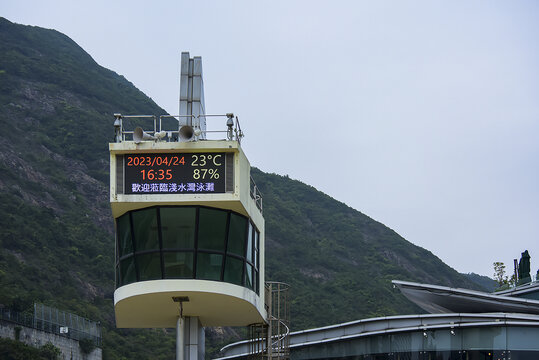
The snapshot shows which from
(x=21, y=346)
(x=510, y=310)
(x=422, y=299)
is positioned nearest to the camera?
(x=510, y=310)

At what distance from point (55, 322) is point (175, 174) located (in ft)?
133

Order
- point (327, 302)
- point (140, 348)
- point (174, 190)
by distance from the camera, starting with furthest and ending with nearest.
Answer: point (327, 302) → point (140, 348) → point (174, 190)

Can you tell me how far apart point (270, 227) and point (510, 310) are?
88.9m

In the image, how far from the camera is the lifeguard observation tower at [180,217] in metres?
27.7

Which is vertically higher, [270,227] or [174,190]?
[270,227]

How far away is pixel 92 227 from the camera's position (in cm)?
10569

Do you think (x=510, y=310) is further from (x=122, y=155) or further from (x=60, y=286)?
(x=60, y=286)

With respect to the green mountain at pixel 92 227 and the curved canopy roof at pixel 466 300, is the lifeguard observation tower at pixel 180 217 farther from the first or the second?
the green mountain at pixel 92 227

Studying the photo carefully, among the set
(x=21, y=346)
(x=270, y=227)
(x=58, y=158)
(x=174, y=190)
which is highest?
(x=58, y=158)

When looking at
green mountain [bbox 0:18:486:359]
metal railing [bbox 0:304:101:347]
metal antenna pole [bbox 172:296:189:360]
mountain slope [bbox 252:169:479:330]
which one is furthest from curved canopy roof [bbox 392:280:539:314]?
mountain slope [bbox 252:169:479:330]

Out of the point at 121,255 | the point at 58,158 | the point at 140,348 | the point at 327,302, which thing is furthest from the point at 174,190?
the point at 58,158

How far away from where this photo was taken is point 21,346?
5797 centimetres

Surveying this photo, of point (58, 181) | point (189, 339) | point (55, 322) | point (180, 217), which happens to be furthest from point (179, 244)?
point (58, 181)

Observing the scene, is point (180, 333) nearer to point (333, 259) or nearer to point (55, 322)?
point (55, 322)
